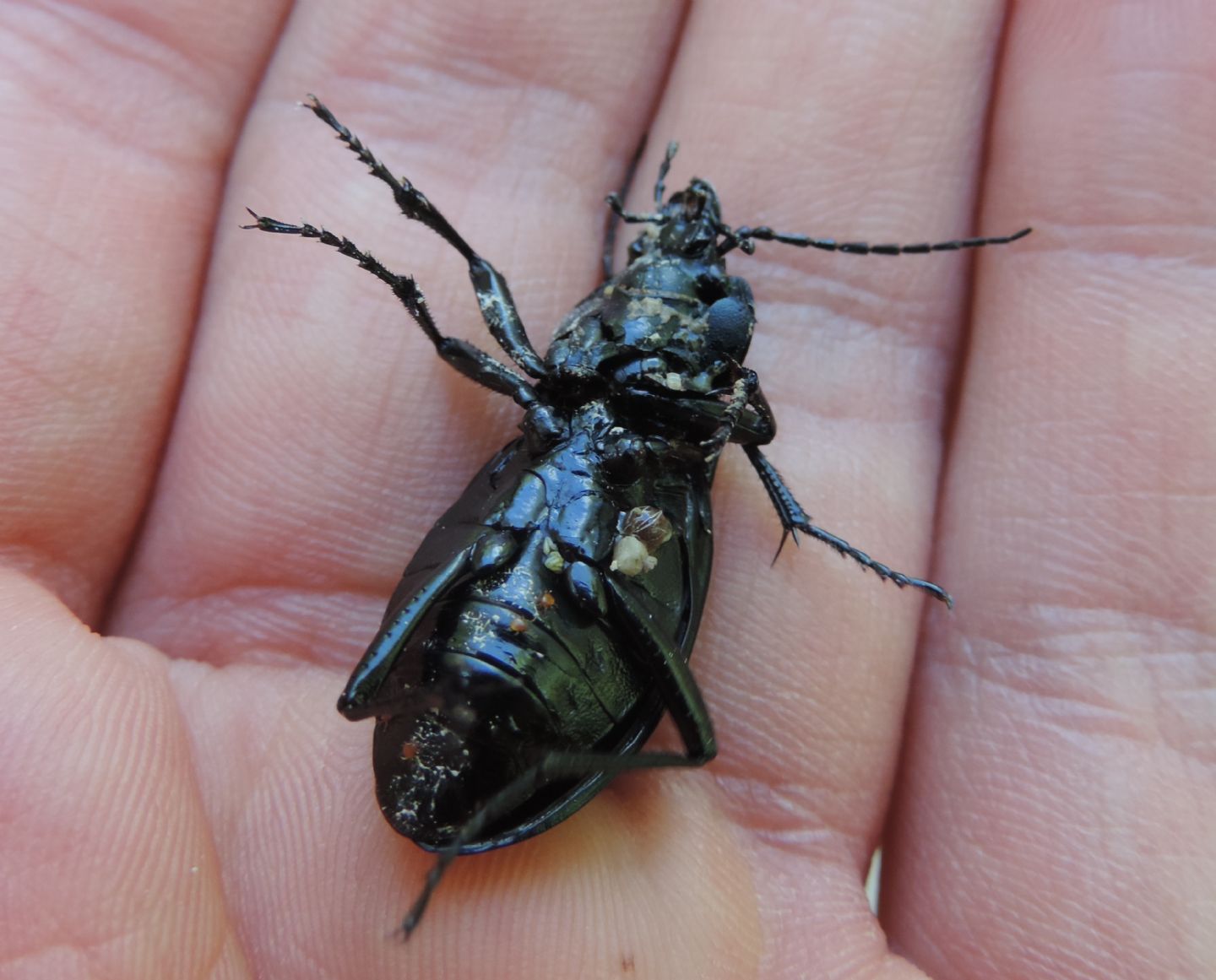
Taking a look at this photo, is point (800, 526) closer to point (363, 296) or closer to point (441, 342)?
point (441, 342)

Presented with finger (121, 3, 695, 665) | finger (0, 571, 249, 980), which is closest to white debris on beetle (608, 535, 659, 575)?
finger (121, 3, 695, 665)

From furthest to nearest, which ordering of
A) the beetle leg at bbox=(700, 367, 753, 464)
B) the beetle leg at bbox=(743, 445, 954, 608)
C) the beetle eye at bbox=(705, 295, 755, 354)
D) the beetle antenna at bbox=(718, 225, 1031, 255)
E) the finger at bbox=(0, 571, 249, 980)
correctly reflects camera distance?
the beetle antenna at bbox=(718, 225, 1031, 255) < the beetle leg at bbox=(743, 445, 954, 608) < the beetle eye at bbox=(705, 295, 755, 354) < the beetle leg at bbox=(700, 367, 753, 464) < the finger at bbox=(0, 571, 249, 980)

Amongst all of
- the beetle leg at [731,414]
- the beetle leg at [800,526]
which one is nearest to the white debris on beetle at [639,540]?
the beetle leg at [731,414]

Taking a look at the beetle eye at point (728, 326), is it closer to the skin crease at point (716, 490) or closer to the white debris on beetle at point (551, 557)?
the skin crease at point (716, 490)

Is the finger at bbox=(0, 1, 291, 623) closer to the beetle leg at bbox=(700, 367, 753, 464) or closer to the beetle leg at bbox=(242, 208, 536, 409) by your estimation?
the beetle leg at bbox=(242, 208, 536, 409)

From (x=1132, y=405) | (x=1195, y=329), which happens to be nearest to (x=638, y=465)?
(x=1132, y=405)

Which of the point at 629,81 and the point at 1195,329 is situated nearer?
the point at 1195,329

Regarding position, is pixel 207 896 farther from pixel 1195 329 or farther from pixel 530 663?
pixel 1195 329
